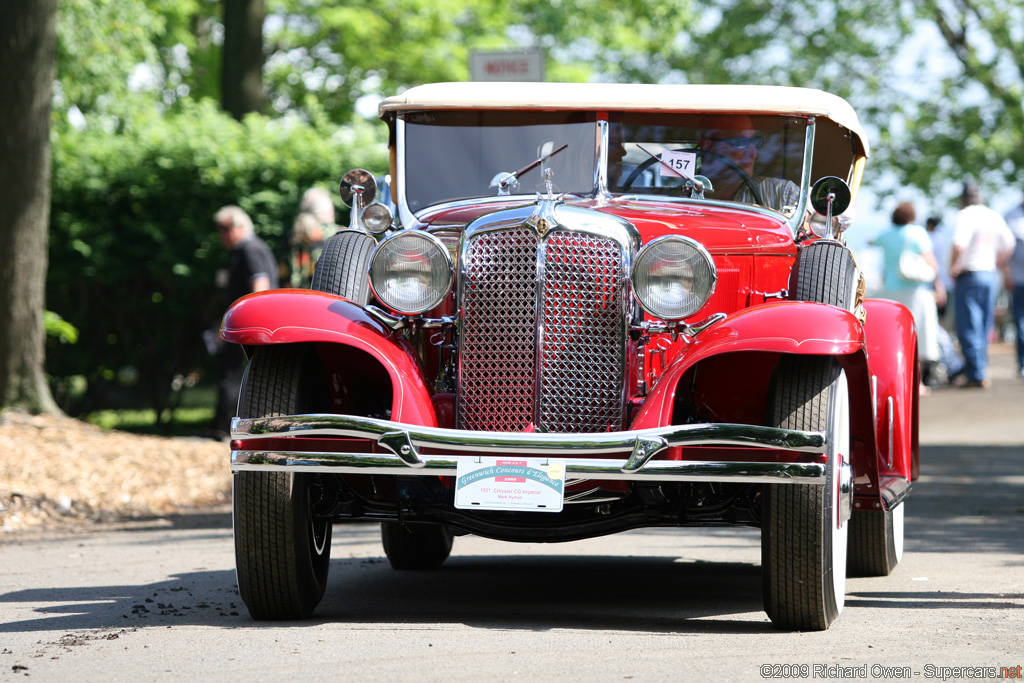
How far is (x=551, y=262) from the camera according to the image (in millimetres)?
4762

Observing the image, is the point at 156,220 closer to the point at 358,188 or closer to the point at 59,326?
the point at 59,326

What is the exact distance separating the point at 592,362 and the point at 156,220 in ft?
27.5

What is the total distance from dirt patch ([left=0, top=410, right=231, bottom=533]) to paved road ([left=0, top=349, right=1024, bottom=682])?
0.63 meters

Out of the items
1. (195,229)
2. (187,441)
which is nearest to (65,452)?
(187,441)

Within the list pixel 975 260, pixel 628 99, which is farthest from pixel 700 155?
pixel 975 260

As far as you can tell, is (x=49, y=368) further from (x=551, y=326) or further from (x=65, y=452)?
(x=551, y=326)

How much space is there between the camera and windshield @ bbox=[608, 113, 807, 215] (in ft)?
18.9

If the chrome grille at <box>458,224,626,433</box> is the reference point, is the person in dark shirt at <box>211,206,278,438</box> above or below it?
below

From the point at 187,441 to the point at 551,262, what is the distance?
256 inches

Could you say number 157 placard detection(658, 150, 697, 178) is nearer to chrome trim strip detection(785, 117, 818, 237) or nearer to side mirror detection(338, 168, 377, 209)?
chrome trim strip detection(785, 117, 818, 237)

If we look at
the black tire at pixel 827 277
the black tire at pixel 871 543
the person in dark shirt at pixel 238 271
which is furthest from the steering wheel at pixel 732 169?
the person in dark shirt at pixel 238 271

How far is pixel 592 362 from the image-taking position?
4785 mm

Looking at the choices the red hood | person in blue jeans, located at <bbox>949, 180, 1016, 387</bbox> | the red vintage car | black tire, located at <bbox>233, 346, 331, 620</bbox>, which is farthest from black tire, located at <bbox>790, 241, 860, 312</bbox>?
person in blue jeans, located at <bbox>949, 180, 1016, 387</bbox>

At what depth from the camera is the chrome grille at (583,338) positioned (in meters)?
4.77
